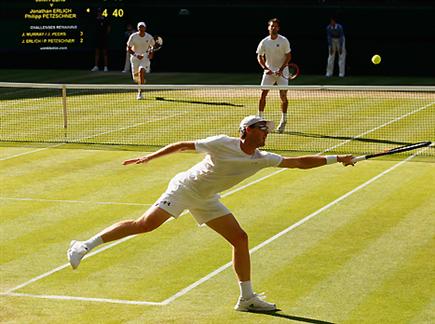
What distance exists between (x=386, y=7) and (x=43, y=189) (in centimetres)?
2322

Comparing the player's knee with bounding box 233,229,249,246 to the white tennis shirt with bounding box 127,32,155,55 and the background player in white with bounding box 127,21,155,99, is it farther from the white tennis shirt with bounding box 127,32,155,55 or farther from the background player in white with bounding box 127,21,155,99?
the white tennis shirt with bounding box 127,32,155,55

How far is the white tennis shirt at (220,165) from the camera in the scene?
448 inches

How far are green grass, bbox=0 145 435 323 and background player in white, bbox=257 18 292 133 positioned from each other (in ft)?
17.6

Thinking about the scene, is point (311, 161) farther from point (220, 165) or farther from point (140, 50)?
point (140, 50)

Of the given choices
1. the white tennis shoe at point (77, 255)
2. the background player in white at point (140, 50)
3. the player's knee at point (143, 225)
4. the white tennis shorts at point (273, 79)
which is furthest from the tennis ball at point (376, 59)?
the white tennis shoe at point (77, 255)

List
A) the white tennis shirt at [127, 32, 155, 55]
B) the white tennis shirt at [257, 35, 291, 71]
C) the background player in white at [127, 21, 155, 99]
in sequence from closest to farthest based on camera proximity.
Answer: the white tennis shirt at [257, 35, 291, 71] → the background player in white at [127, 21, 155, 99] → the white tennis shirt at [127, 32, 155, 55]

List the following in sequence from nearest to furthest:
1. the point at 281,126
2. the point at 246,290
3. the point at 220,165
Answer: the point at 220,165 < the point at 246,290 < the point at 281,126

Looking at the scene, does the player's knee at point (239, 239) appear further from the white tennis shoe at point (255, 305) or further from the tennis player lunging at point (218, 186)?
the white tennis shoe at point (255, 305)

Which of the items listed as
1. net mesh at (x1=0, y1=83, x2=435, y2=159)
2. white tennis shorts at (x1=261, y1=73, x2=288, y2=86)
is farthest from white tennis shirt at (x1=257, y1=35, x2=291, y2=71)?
net mesh at (x1=0, y1=83, x2=435, y2=159)

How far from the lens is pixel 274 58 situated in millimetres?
26516

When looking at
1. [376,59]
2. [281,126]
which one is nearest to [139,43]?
[281,126]

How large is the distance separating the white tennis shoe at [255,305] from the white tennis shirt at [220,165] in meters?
1.17

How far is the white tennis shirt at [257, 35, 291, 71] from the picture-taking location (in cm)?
2633

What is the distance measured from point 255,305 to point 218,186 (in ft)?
4.32
